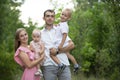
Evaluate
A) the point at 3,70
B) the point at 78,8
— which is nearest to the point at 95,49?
the point at 78,8

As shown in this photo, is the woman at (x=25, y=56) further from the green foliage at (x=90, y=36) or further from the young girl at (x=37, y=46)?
the green foliage at (x=90, y=36)

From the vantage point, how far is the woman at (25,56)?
5.04 m

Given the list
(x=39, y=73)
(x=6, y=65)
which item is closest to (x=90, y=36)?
(x=6, y=65)

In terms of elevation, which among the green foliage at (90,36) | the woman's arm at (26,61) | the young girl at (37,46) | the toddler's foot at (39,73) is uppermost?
the young girl at (37,46)

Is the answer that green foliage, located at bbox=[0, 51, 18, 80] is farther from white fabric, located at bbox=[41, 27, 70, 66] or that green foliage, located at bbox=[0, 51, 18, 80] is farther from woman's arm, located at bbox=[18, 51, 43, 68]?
woman's arm, located at bbox=[18, 51, 43, 68]

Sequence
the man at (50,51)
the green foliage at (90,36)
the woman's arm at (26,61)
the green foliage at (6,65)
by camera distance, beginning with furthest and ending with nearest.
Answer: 1. the green foliage at (90,36)
2. the green foliage at (6,65)
3. the man at (50,51)
4. the woman's arm at (26,61)

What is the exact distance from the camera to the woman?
504 centimetres

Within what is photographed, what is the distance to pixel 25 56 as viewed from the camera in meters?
5.04

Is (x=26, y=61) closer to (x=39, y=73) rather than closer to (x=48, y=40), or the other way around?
(x=39, y=73)

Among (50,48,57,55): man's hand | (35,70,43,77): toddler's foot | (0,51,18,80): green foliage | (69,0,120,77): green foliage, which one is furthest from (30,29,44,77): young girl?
(69,0,120,77): green foliage

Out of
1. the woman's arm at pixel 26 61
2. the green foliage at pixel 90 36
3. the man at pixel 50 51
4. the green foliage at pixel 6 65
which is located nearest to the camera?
the woman's arm at pixel 26 61

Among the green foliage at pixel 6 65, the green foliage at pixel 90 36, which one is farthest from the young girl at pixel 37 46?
the green foliage at pixel 90 36

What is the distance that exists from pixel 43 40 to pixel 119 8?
1076 centimetres

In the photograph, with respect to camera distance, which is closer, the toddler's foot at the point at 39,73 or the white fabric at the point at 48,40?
the toddler's foot at the point at 39,73
